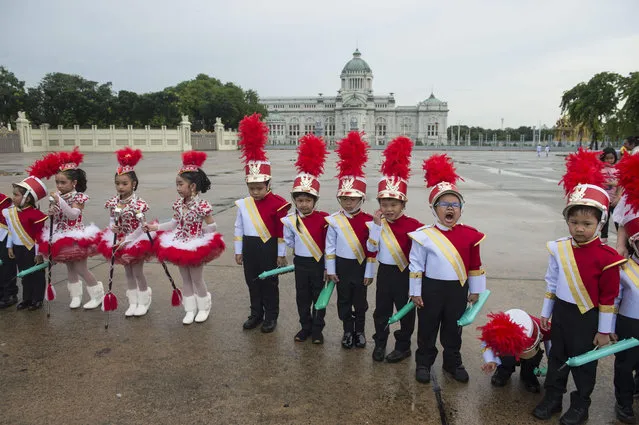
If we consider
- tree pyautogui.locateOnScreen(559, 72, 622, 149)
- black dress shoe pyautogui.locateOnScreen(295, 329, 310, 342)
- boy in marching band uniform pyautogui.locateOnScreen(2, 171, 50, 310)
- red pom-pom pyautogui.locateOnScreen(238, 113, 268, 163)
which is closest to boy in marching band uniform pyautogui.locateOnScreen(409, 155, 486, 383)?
black dress shoe pyautogui.locateOnScreen(295, 329, 310, 342)

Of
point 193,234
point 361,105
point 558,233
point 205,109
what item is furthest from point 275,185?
point 361,105

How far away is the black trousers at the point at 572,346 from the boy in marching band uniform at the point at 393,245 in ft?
3.42

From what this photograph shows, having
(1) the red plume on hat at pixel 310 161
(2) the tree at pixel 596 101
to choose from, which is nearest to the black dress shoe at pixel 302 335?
(1) the red plume on hat at pixel 310 161

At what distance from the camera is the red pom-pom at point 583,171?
117 inches

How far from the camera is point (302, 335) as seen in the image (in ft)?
13.0

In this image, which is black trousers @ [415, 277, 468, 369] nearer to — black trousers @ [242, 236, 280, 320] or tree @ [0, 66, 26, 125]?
black trousers @ [242, 236, 280, 320]

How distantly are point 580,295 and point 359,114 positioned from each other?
123 metres

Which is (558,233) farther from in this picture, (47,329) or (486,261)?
(47,329)

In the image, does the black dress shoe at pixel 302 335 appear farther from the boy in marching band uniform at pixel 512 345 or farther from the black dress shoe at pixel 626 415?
the black dress shoe at pixel 626 415

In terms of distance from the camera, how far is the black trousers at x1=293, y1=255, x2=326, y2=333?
3.99 meters

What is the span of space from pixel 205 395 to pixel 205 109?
67.0 metres

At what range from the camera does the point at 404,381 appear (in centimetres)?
331

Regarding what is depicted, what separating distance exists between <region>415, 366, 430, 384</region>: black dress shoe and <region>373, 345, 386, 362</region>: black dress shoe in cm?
33

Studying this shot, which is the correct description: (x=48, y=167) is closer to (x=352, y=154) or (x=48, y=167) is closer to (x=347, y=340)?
(x=352, y=154)
